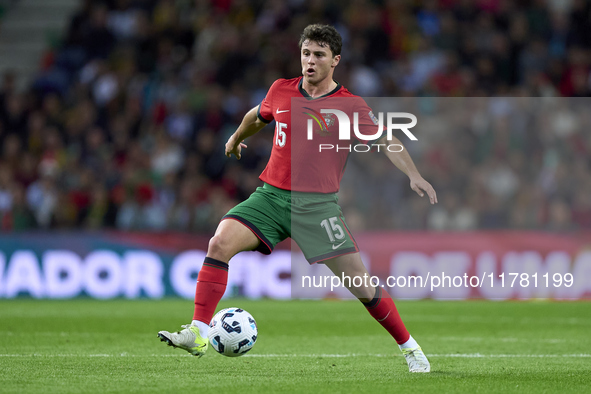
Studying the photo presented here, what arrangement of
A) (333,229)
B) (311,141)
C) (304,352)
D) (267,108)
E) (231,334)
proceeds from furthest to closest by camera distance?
(304,352) < (267,108) < (311,141) < (333,229) < (231,334)

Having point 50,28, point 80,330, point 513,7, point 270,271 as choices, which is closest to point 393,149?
point 80,330

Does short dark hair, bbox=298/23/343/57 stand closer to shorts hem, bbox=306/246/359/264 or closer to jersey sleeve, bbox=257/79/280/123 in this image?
jersey sleeve, bbox=257/79/280/123

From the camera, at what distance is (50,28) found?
20.0 m

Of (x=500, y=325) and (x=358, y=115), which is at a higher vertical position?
(x=358, y=115)

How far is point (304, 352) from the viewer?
698cm

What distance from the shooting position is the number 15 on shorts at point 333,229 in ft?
18.5

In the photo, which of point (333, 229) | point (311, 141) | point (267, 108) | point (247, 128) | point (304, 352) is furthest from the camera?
point (304, 352)

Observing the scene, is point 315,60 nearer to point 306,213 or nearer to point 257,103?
point 306,213

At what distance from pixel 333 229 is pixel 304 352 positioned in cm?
169

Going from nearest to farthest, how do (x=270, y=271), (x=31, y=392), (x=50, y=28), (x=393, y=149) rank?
(x=31, y=392) → (x=393, y=149) → (x=270, y=271) → (x=50, y=28)

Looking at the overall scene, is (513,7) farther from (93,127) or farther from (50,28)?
(50,28)

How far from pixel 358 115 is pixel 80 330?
14.4 feet

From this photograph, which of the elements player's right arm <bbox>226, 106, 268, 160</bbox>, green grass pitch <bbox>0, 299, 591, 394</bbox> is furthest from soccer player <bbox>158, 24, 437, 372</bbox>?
green grass pitch <bbox>0, 299, 591, 394</bbox>

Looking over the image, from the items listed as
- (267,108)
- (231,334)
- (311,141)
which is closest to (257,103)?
(267,108)
